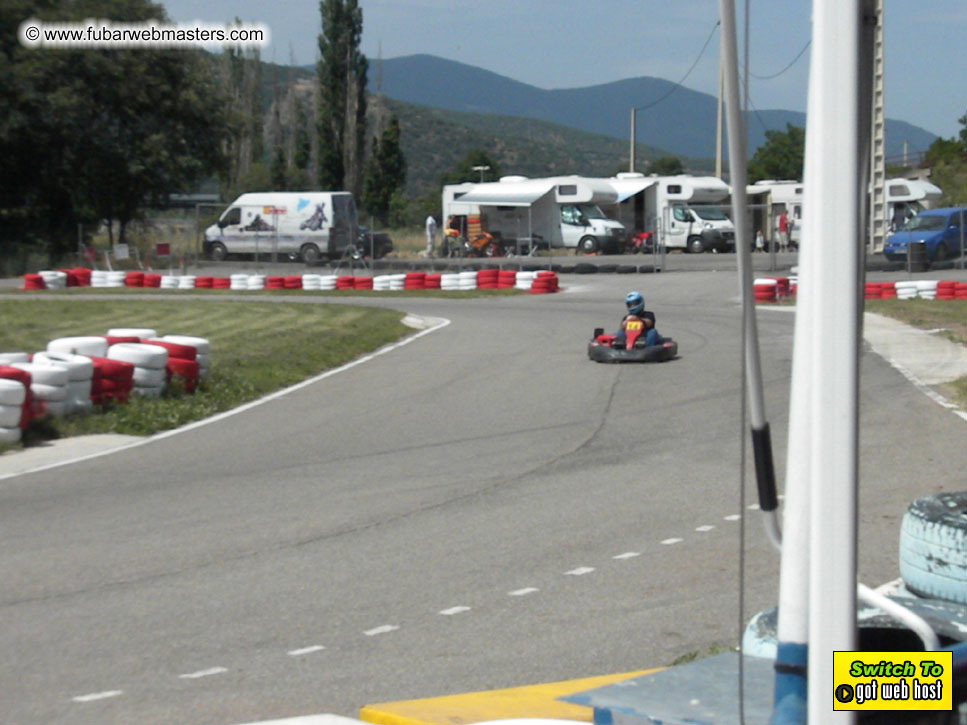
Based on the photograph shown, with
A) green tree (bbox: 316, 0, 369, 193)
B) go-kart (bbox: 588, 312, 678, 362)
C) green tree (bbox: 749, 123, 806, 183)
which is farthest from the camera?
green tree (bbox: 749, 123, 806, 183)

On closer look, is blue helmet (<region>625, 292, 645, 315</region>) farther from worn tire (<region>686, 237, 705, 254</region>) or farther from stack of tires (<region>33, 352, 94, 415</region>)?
worn tire (<region>686, 237, 705, 254</region>)

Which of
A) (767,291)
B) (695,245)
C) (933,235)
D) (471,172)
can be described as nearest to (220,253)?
(695,245)

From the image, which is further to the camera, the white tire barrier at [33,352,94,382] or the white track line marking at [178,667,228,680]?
the white tire barrier at [33,352,94,382]

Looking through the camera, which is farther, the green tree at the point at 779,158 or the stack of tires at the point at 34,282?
the green tree at the point at 779,158

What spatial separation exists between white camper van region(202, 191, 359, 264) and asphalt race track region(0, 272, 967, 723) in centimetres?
2655

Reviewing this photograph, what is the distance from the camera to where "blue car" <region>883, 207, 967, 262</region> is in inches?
1238

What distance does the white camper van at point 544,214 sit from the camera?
4256 cm

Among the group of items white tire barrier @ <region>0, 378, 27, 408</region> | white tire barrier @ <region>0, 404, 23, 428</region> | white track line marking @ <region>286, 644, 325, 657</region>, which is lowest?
white track line marking @ <region>286, 644, 325, 657</region>

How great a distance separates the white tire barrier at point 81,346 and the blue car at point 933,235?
23.2m

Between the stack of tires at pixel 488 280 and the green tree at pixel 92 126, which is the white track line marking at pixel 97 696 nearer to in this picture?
the stack of tires at pixel 488 280

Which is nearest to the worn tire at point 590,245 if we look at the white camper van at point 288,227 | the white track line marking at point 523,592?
the white camper van at point 288,227

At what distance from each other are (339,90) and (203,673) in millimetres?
63112

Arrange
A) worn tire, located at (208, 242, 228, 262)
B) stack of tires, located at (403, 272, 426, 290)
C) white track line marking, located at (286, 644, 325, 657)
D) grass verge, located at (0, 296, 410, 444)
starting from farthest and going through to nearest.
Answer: worn tire, located at (208, 242, 228, 262)
stack of tires, located at (403, 272, 426, 290)
grass verge, located at (0, 296, 410, 444)
white track line marking, located at (286, 644, 325, 657)

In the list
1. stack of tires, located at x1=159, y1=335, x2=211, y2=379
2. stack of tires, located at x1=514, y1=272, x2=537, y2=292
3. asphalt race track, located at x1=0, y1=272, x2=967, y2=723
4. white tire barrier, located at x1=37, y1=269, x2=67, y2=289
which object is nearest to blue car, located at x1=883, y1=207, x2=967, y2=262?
stack of tires, located at x1=514, y1=272, x2=537, y2=292
